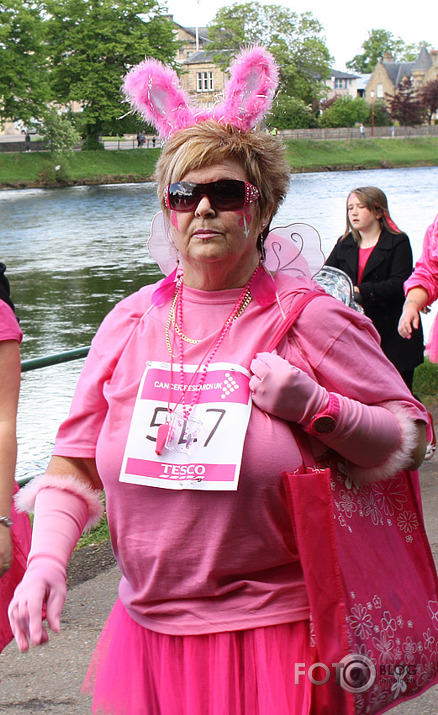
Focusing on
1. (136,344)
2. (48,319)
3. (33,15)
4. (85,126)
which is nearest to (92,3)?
(33,15)

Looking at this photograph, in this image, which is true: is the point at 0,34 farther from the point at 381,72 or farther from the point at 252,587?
the point at 381,72

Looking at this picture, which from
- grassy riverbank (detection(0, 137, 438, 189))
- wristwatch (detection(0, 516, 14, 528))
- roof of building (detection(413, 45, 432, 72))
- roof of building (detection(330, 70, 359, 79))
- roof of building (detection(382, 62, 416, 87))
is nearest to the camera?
wristwatch (detection(0, 516, 14, 528))

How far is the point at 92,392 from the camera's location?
2201 mm

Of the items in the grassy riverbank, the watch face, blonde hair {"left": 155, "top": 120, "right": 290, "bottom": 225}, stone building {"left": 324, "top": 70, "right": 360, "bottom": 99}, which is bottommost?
the grassy riverbank

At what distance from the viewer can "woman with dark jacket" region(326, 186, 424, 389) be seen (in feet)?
21.9

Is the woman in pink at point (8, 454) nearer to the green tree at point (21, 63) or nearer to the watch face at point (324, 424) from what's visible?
the watch face at point (324, 424)

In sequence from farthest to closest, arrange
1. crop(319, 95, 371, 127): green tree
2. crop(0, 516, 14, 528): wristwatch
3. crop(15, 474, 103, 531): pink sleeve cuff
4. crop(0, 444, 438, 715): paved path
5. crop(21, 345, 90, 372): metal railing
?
1. crop(319, 95, 371, 127): green tree
2. crop(21, 345, 90, 372): metal railing
3. crop(0, 444, 438, 715): paved path
4. crop(0, 516, 14, 528): wristwatch
5. crop(15, 474, 103, 531): pink sleeve cuff

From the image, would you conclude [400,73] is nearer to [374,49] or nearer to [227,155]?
[374,49]

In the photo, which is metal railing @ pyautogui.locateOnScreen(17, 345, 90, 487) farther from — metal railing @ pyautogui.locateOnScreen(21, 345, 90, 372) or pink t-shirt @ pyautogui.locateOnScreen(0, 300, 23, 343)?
pink t-shirt @ pyautogui.locateOnScreen(0, 300, 23, 343)

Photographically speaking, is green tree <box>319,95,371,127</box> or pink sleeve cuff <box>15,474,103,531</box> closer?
pink sleeve cuff <box>15,474,103,531</box>

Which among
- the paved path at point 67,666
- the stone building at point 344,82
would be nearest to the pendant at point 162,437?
the paved path at point 67,666

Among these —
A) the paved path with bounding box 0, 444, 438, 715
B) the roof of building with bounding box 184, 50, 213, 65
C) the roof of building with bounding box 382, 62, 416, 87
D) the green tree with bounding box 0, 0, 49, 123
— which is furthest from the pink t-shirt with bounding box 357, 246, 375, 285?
the roof of building with bounding box 382, 62, 416, 87

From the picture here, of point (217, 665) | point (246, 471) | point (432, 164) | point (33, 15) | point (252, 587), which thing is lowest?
point (432, 164)

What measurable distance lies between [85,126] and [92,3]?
1095cm
